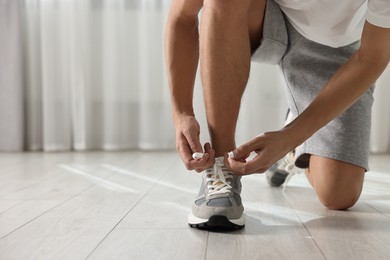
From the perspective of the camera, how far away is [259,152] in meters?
1.01

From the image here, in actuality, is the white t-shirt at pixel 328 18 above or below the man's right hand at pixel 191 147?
above

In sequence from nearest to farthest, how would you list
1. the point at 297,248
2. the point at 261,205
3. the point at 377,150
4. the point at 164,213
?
the point at 297,248 → the point at 164,213 → the point at 261,205 → the point at 377,150

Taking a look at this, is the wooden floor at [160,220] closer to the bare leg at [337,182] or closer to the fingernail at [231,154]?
the bare leg at [337,182]

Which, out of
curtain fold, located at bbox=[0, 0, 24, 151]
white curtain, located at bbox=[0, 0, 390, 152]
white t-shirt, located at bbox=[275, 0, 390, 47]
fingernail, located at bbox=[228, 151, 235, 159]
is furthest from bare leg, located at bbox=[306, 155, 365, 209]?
curtain fold, located at bbox=[0, 0, 24, 151]

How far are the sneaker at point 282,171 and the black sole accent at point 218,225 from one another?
596 mm

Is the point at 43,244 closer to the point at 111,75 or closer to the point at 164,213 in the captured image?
the point at 164,213

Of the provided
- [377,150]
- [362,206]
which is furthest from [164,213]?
[377,150]

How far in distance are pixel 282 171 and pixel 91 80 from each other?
1592 millimetres

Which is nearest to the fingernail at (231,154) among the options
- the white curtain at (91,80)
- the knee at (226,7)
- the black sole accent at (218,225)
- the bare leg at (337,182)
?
the black sole accent at (218,225)

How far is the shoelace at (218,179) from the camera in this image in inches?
41.9

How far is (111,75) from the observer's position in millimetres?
2891

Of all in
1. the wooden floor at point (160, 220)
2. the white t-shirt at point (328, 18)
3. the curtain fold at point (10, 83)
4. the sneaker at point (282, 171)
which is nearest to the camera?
the wooden floor at point (160, 220)

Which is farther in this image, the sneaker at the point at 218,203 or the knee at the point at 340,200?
the knee at the point at 340,200

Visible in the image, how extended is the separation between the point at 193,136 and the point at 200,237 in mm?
202
